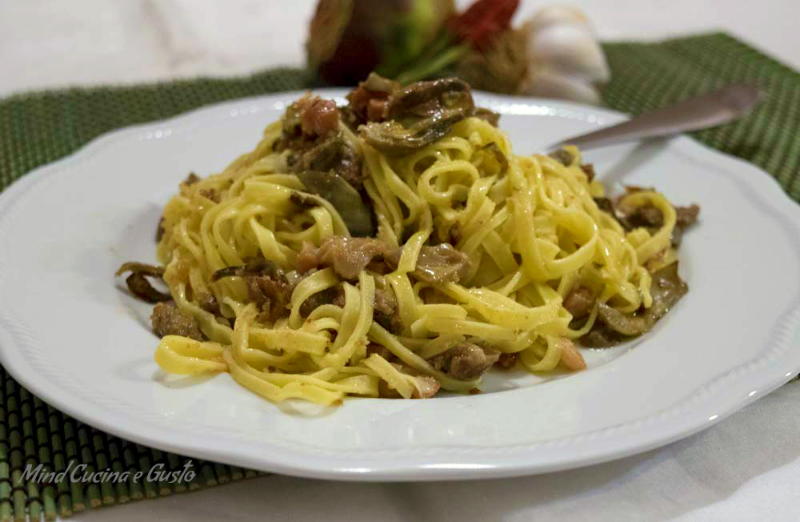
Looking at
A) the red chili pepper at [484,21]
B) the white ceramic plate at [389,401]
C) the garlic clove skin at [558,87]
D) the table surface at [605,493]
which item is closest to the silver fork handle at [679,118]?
the white ceramic plate at [389,401]

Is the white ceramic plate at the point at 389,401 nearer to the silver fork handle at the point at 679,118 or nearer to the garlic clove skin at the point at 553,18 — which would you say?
the silver fork handle at the point at 679,118

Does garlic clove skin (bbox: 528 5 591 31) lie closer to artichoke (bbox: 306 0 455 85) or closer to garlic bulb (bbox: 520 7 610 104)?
garlic bulb (bbox: 520 7 610 104)

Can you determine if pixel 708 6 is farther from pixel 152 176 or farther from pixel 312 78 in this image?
pixel 152 176

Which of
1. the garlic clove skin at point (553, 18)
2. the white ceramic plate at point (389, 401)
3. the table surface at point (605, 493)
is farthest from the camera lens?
the garlic clove skin at point (553, 18)

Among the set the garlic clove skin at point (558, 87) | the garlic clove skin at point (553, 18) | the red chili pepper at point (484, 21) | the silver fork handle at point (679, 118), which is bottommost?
the garlic clove skin at point (558, 87)

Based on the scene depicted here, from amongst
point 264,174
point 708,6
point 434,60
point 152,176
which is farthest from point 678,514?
point 708,6

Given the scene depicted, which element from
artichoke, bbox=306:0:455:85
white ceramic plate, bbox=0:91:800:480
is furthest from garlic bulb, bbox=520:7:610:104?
white ceramic plate, bbox=0:91:800:480

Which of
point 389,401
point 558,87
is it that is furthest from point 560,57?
point 389,401

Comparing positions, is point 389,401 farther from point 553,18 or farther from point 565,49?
point 553,18

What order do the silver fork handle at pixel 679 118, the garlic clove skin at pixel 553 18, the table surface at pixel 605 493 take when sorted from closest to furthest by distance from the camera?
1. the table surface at pixel 605 493
2. the silver fork handle at pixel 679 118
3. the garlic clove skin at pixel 553 18
